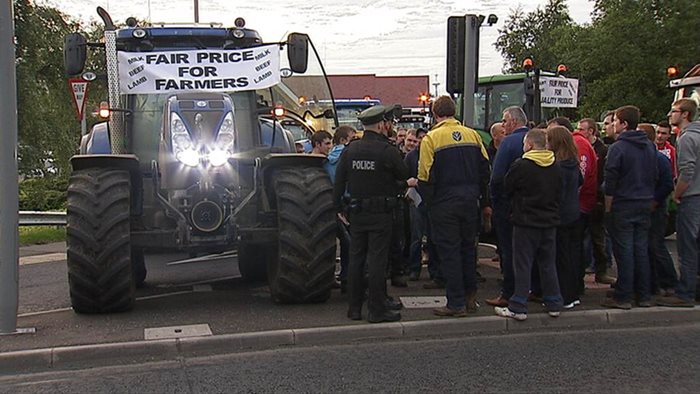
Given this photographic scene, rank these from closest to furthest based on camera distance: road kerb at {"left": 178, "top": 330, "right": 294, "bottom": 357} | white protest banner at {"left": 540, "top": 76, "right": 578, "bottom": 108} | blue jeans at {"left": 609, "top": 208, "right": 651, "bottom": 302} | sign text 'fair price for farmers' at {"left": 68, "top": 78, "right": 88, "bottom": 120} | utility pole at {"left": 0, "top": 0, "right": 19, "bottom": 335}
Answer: road kerb at {"left": 178, "top": 330, "right": 294, "bottom": 357}
utility pole at {"left": 0, "top": 0, "right": 19, "bottom": 335}
blue jeans at {"left": 609, "top": 208, "right": 651, "bottom": 302}
white protest banner at {"left": 540, "top": 76, "right": 578, "bottom": 108}
sign text 'fair price for farmers' at {"left": 68, "top": 78, "right": 88, "bottom": 120}

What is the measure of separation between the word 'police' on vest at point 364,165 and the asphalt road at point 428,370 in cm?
159

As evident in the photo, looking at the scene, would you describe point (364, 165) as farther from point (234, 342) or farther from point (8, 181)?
point (8, 181)

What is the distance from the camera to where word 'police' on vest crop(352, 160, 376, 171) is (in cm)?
726

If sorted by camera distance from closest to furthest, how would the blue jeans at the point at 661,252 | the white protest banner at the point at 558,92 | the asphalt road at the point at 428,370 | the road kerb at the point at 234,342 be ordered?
the asphalt road at the point at 428,370
the road kerb at the point at 234,342
the blue jeans at the point at 661,252
the white protest banner at the point at 558,92

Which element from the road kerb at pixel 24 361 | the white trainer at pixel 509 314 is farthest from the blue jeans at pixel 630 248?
the road kerb at pixel 24 361

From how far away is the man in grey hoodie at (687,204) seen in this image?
25.8ft

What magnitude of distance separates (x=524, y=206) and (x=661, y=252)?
198cm

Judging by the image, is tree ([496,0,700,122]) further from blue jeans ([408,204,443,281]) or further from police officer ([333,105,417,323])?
police officer ([333,105,417,323])

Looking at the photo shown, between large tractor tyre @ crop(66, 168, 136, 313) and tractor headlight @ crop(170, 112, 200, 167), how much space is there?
57cm

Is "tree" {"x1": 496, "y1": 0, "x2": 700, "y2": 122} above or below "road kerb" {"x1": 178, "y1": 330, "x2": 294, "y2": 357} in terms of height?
above

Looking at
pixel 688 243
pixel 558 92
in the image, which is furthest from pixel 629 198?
pixel 558 92

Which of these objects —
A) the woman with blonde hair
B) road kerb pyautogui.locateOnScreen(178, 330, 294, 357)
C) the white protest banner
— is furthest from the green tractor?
the white protest banner

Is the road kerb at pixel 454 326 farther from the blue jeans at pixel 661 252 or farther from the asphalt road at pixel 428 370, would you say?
the blue jeans at pixel 661 252

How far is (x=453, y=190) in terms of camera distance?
744cm
